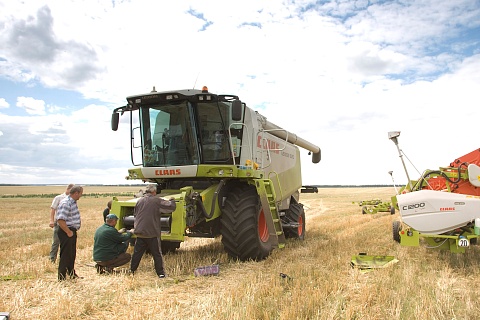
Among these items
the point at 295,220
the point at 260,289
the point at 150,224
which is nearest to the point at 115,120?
the point at 150,224

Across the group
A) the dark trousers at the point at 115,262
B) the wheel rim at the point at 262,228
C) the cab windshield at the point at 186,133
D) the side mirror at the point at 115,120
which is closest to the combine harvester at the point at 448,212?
the wheel rim at the point at 262,228

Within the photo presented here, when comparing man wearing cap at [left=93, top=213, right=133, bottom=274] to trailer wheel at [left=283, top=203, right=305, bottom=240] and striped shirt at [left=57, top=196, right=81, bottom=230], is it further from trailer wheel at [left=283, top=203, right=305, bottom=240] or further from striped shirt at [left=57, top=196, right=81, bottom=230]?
trailer wheel at [left=283, top=203, right=305, bottom=240]

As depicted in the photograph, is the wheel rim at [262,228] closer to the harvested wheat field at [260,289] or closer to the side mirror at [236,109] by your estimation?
the harvested wheat field at [260,289]

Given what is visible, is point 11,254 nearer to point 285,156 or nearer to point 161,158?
point 161,158

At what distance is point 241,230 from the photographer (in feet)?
21.7

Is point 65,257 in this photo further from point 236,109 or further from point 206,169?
point 236,109

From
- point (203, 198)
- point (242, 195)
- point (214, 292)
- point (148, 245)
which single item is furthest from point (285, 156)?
point (214, 292)

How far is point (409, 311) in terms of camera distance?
3898mm

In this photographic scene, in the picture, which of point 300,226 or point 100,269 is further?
point 300,226

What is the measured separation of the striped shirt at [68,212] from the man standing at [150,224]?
0.91 metres

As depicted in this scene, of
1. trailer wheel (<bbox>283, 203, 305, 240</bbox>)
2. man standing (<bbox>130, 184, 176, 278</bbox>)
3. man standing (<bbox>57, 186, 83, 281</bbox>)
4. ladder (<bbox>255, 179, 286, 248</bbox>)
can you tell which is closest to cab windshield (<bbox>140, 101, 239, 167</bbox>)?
ladder (<bbox>255, 179, 286, 248</bbox>)

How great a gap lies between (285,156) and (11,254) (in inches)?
268

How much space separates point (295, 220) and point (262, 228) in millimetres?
2704

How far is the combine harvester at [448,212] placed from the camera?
5.94 m
